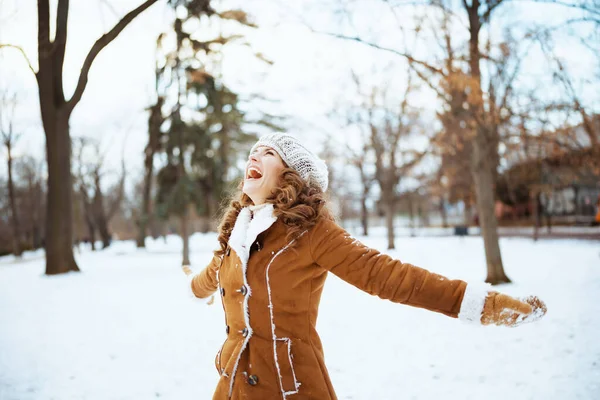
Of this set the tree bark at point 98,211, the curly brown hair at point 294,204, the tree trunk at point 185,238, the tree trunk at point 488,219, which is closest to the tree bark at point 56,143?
the tree trunk at point 185,238

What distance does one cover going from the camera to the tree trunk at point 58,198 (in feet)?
40.0

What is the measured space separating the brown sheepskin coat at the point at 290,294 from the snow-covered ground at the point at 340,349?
253cm

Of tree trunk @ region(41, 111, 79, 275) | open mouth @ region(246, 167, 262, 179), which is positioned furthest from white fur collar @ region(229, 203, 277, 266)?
tree trunk @ region(41, 111, 79, 275)

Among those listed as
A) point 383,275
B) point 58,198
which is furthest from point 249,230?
point 58,198

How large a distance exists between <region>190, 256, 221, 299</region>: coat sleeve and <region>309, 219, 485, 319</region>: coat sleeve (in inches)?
27.5

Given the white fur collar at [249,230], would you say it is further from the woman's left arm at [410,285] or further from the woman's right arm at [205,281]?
the woman's right arm at [205,281]

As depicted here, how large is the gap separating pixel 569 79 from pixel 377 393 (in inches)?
263

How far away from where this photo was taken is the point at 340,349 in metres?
5.51

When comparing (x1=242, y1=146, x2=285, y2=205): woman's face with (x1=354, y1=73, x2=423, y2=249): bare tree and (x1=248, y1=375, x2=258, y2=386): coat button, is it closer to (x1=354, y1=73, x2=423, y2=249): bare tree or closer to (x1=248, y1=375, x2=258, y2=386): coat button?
(x1=248, y1=375, x2=258, y2=386): coat button

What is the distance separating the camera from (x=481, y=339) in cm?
575

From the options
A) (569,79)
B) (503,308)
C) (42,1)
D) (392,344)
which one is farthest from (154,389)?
(42,1)

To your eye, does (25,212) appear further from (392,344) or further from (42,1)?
(392,344)

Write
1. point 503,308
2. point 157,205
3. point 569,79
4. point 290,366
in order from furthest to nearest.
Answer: point 157,205
point 569,79
point 290,366
point 503,308

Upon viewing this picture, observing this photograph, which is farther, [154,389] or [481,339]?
[481,339]
